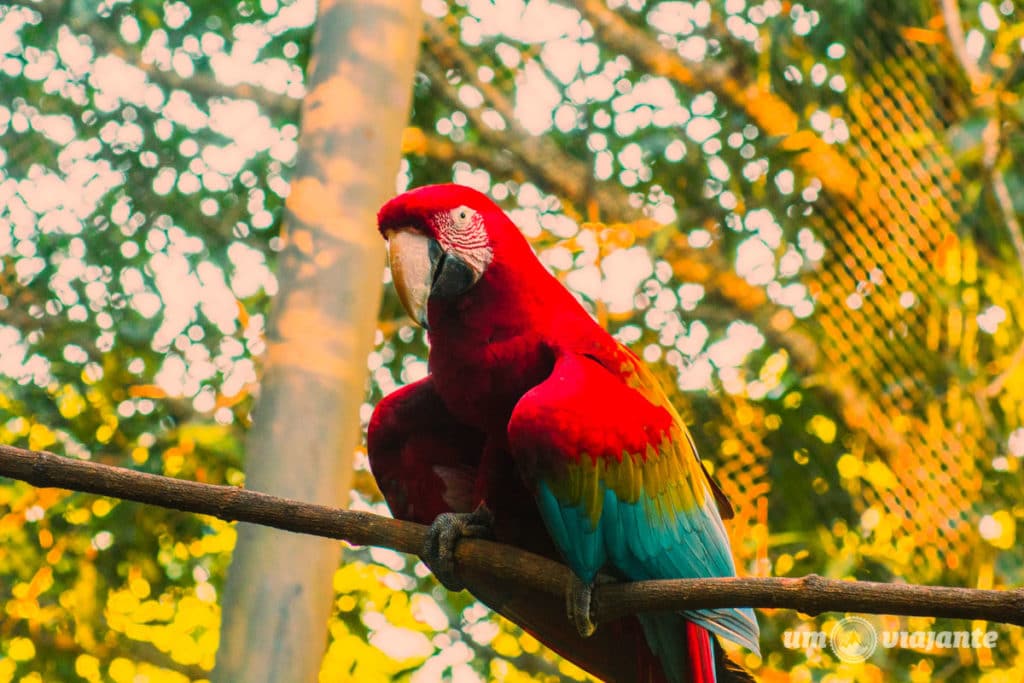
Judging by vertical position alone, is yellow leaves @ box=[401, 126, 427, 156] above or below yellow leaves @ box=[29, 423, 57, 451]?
above

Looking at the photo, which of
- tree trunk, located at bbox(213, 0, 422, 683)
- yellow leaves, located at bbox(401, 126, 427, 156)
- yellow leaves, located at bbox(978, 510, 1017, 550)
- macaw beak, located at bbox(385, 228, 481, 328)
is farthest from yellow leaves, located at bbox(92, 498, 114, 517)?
yellow leaves, located at bbox(978, 510, 1017, 550)

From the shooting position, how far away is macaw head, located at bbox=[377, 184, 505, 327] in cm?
87

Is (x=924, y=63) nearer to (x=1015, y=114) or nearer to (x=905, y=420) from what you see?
(x=1015, y=114)

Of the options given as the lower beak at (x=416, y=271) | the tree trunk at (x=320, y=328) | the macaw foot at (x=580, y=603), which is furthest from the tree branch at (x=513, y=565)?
the tree trunk at (x=320, y=328)

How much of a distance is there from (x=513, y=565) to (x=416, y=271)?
28 centimetres

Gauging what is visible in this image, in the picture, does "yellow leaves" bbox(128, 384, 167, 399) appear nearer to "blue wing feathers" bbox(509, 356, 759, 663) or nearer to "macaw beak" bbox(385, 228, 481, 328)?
"macaw beak" bbox(385, 228, 481, 328)

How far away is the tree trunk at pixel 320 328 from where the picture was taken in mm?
1159

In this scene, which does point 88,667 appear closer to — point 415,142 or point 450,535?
point 415,142

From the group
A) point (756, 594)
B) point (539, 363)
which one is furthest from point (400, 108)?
point (756, 594)

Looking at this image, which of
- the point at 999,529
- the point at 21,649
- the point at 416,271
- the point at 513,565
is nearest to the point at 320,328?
the point at 416,271

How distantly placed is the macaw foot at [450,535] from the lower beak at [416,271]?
18 cm

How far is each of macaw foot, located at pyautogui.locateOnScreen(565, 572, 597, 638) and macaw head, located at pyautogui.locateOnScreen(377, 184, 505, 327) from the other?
276 millimetres

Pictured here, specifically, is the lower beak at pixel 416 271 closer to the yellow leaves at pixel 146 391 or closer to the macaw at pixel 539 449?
the macaw at pixel 539 449

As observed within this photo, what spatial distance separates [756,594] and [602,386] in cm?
24
